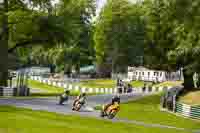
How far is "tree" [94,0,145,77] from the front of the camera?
10931 centimetres

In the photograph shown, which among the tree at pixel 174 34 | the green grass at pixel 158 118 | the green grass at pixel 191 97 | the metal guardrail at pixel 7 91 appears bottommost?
the green grass at pixel 158 118

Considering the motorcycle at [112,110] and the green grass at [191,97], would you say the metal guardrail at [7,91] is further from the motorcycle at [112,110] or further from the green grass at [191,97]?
the motorcycle at [112,110]

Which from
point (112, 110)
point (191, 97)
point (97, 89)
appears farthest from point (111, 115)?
point (97, 89)

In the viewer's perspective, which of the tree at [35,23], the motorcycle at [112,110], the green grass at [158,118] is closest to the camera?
the motorcycle at [112,110]

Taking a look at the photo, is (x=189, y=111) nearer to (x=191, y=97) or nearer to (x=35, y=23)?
(x=191, y=97)

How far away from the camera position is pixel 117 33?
11100cm

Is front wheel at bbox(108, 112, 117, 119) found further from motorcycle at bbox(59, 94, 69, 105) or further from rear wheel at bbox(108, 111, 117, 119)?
motorcycle at bbox(59, 94, 69, 105)

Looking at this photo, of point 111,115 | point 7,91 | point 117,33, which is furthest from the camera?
point 117,33

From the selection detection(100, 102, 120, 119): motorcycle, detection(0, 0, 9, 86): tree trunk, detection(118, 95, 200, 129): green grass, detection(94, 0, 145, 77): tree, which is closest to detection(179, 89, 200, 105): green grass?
detection(118, 95, 200, 129): green grass

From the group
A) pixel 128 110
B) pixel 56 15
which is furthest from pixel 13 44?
pixel 128 110

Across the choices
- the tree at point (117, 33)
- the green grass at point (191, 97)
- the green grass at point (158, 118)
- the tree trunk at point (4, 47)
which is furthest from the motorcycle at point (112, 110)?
the tree at point (117, 33)

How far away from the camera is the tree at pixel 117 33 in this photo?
109 m

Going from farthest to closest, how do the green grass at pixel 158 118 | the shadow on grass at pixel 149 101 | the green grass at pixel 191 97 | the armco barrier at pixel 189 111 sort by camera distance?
the shadow on grass at pixel 149 101 → the green grass at pixel 191 97 → the armco barrier at pixel 189 111 → the green grass at pixel 158 118

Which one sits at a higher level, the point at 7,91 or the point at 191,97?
the point at 7,91
